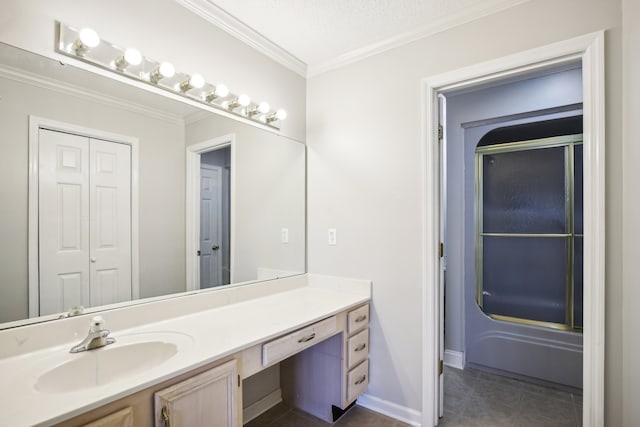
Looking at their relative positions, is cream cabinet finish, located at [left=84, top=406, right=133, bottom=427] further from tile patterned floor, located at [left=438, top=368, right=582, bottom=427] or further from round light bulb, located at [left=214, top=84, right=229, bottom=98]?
tile patterned floor, located at [left=438, top=368, right=582, bottom=427]

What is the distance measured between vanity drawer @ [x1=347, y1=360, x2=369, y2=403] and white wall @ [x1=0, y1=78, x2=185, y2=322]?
1117 millimetres

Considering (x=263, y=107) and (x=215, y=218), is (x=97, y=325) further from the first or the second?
(x=263, y=107)

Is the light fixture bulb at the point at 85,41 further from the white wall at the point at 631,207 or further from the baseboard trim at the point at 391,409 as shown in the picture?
the baseboard trim at the point at 391,409

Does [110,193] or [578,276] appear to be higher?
[110,193]

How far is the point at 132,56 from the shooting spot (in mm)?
1363

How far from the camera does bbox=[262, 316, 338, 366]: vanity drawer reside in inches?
53.2

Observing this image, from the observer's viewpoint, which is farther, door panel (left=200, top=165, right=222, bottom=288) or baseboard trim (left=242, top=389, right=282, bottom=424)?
baseboard trim (left=242, top=389, right=282, bottom=424)

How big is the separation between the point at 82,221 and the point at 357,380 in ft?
5.47

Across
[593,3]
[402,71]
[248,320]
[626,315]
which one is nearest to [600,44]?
[593,3]

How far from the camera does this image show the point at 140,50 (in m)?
1.46

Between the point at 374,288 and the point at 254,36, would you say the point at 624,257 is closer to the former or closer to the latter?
the point at 374,288

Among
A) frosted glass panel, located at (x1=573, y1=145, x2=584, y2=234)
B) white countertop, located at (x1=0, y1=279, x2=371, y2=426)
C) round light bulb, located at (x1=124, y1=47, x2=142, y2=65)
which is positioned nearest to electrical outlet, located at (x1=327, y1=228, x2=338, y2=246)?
white countertop, located at (x1=0, y1=279, x2=371, y2=426)

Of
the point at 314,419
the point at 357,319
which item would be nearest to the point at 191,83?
the point at 357,319

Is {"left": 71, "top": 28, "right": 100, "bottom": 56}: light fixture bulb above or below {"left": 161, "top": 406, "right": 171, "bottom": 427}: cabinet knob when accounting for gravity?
above
